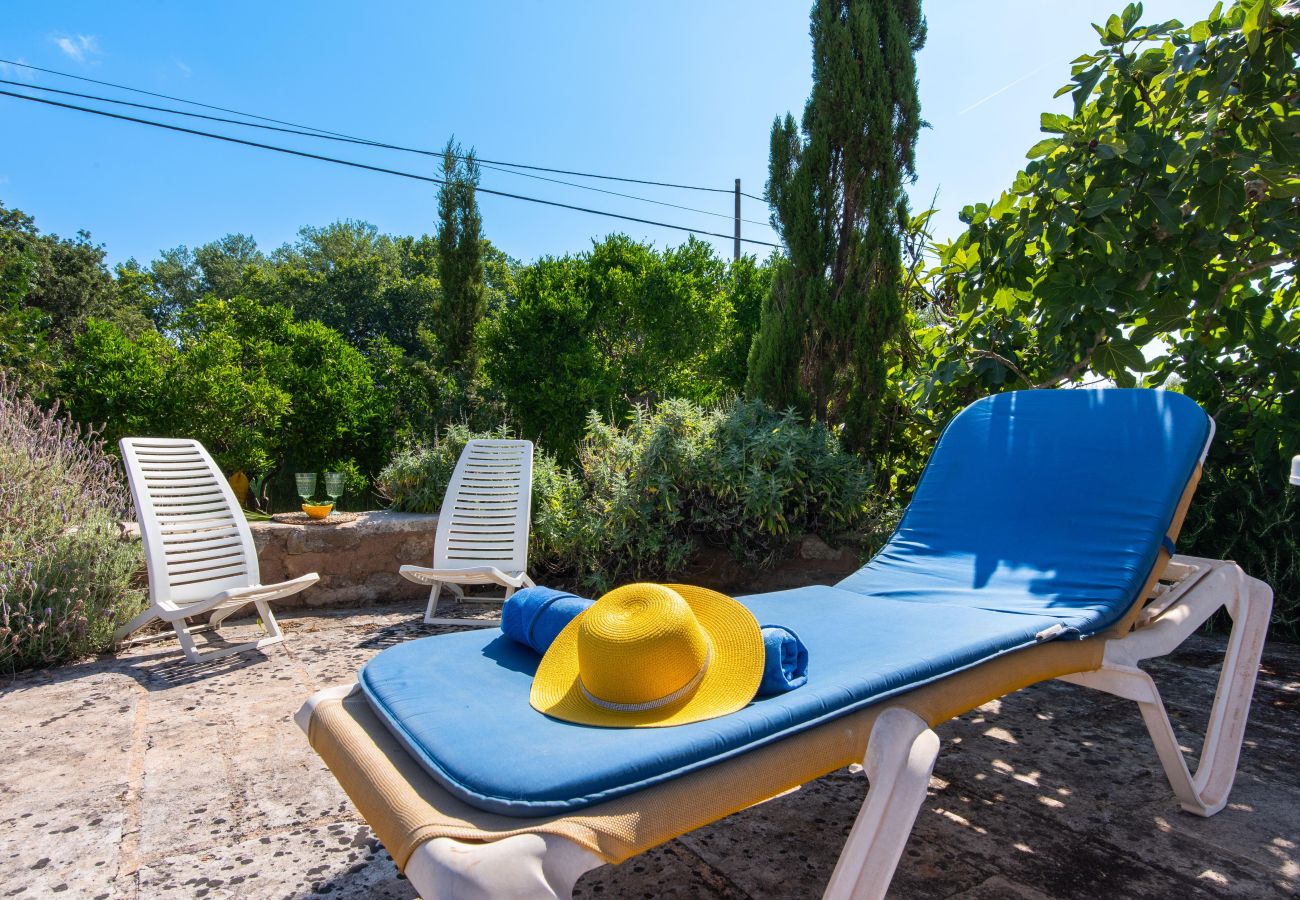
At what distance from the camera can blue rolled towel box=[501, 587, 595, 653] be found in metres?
1.83

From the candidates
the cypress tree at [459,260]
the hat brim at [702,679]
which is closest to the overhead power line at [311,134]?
the cypress tree at [459,260]

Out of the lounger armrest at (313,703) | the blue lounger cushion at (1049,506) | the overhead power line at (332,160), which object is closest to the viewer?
the lounger armrest at (313,703)

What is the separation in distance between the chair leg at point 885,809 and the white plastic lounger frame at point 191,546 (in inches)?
120

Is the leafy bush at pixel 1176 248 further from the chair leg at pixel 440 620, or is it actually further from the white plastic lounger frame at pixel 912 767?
the chair leg at pixel 440 620

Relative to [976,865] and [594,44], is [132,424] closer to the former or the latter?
[594,44]

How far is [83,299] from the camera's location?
20234mm

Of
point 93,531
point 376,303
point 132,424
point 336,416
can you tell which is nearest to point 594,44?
point 336,416

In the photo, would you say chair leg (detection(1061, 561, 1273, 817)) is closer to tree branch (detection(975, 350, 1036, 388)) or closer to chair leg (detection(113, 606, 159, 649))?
tree branch (detection(975, 350, 1036, 388))

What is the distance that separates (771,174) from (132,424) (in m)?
7.38

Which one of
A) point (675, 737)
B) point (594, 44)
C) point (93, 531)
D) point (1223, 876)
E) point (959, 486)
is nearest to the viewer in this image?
point (675, 737)

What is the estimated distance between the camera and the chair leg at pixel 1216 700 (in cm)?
189

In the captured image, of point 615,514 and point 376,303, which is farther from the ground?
point 376,303

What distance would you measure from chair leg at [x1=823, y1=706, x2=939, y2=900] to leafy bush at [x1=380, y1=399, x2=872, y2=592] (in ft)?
10.0

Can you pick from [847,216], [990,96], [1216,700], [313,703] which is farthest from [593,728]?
[990,96]
